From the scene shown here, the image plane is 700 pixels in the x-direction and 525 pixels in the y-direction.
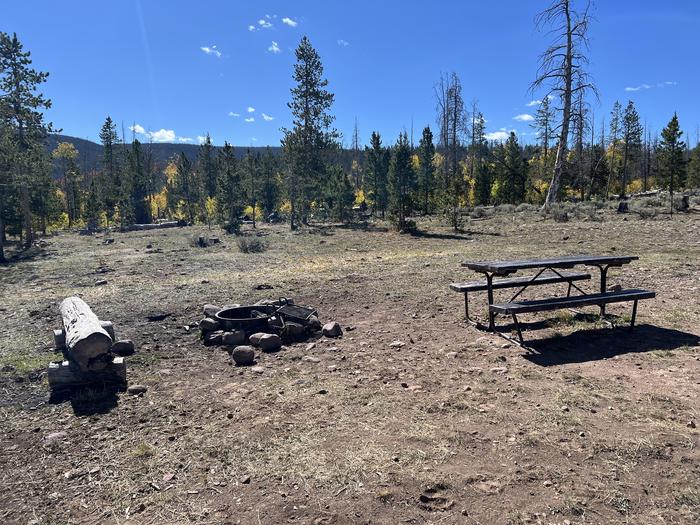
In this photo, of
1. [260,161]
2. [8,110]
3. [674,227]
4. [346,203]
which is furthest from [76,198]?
[674,227]

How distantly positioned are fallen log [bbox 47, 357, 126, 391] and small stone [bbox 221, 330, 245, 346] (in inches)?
63.4

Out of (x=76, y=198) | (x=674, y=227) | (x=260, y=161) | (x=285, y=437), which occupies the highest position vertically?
(x=260, y=161)

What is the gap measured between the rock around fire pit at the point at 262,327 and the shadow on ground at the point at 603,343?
305cm

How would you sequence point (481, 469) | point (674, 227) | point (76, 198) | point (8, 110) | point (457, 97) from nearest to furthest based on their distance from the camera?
1. point (481, 469)
2. point (674, 227)
3. point (8, 110)
4. point (457, 97)
5. point (76, 198)

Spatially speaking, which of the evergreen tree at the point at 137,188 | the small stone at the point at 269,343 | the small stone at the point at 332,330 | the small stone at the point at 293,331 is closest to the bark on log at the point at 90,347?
the small stone at the point at 269,343

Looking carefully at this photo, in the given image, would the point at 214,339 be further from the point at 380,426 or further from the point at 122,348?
the point at 380,426

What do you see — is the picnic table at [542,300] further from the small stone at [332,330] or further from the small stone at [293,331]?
the small stone at [293,331]

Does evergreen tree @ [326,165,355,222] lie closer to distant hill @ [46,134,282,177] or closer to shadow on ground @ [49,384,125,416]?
shadow on ground @ [49,384,125,416]

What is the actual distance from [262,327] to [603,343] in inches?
195

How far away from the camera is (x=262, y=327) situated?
7.01 m

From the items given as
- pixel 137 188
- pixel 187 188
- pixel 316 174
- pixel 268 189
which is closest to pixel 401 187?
pixel 316 174

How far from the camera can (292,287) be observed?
36.0 feet

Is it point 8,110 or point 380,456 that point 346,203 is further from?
point 380,456

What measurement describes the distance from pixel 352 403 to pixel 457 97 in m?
51.7
